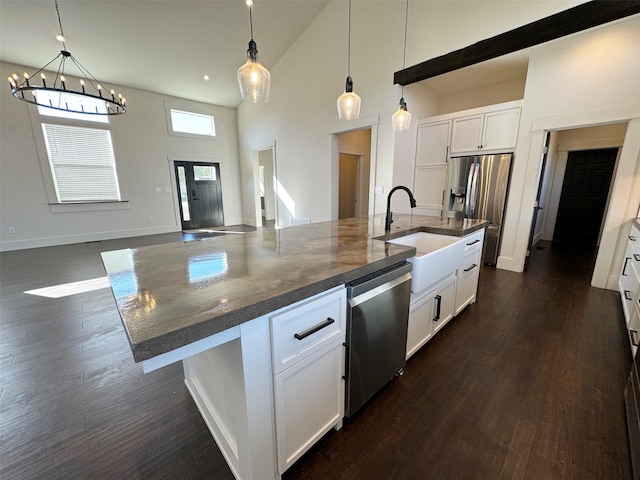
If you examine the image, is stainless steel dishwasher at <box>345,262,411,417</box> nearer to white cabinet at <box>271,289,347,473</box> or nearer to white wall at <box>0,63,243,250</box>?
white cabinet at <box>271,289,347,473</box>

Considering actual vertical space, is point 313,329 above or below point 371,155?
below

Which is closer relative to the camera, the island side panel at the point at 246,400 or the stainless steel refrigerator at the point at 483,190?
the island side panel at the point at 246,400

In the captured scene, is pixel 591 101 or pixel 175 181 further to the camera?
pixel 175 181

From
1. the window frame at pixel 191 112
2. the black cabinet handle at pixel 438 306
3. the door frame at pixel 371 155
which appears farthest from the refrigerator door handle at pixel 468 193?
the window frame at pixel 191 112

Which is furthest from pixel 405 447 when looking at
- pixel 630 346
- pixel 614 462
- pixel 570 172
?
pixel 570 172

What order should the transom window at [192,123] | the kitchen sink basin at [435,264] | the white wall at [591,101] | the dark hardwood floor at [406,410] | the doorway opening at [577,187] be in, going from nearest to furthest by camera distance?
1. the dark hardwood floor at [406,410]
2. the kitchen sink basin at [435,264]
3. the white wall at [591,101]
4. the doorway opening at [577,187]
5. the transom window at [192,123]

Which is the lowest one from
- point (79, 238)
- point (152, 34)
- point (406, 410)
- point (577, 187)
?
point (406, 410)

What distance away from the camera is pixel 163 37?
14.8 feet

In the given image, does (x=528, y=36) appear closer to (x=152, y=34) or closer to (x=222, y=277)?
(x=222, y=277)

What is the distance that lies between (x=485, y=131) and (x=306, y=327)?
4.15m

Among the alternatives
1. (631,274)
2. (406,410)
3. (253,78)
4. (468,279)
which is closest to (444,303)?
(468,279)

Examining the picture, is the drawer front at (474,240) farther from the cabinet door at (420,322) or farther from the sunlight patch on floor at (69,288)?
the sunlight patch on floor at (69,288)

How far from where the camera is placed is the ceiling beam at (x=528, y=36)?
2.48m

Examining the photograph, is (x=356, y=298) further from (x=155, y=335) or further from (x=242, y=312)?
(x=155, y=335)
